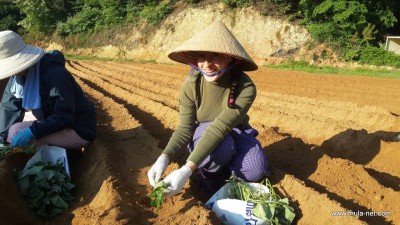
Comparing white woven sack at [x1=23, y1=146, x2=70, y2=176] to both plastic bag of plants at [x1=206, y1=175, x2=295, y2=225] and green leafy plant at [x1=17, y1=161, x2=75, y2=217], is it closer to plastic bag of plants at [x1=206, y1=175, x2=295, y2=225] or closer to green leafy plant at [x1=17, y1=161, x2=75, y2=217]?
green leafy plant at [x1=17, y1=161, x2=75, y2=217]

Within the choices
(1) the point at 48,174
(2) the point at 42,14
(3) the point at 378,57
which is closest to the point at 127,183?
(1) the point at 48,174

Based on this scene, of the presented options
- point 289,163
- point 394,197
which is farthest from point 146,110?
point 394,197

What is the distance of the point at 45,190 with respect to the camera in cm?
271

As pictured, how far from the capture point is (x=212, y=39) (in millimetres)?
2605

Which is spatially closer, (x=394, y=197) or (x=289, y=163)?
(x=394, y=197)

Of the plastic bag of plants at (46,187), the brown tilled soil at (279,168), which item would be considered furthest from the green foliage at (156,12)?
the plastic bag of plants at (46,187)

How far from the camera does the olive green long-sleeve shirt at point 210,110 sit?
2.61 metres

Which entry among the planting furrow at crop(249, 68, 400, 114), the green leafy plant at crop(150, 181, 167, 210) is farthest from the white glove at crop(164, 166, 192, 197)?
the planting furrow at crop(249, 68, 400, 114)

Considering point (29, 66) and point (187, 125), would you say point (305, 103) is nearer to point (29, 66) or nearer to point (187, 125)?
point (187, 125)

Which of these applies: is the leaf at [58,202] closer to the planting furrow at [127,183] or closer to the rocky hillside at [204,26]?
the planting furrow at [127,183]

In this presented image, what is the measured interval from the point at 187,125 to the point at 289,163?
1261mm

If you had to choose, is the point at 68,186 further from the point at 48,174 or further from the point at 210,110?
the point at 210,110

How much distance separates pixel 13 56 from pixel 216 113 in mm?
1699

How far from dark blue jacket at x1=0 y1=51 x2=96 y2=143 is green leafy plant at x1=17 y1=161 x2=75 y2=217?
399mm
